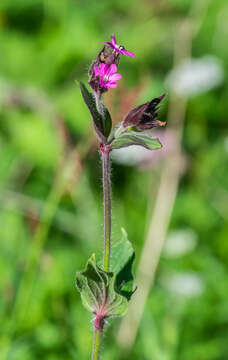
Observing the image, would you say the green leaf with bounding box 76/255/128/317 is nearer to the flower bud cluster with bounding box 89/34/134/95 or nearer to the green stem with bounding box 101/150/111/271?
the green stem with bounding box 101/150/111/271

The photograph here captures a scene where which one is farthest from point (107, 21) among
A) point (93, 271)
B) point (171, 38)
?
point (93, 271)

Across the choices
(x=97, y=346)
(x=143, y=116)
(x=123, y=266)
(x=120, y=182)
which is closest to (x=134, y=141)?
(x=143, y=116)

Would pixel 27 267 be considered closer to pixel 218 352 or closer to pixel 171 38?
pixel 218 352

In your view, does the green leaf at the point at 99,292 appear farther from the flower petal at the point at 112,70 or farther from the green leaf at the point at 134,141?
the flower petal at the point at 112,70

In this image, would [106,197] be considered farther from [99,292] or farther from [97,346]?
[97,346]

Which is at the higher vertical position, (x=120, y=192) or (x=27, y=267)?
(x=120, y=192)

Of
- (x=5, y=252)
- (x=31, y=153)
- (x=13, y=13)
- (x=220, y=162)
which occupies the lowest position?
(x=5, y=252)

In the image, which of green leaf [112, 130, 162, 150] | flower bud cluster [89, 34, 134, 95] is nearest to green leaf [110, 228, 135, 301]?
green leaf [112, 130, 162, 150]
